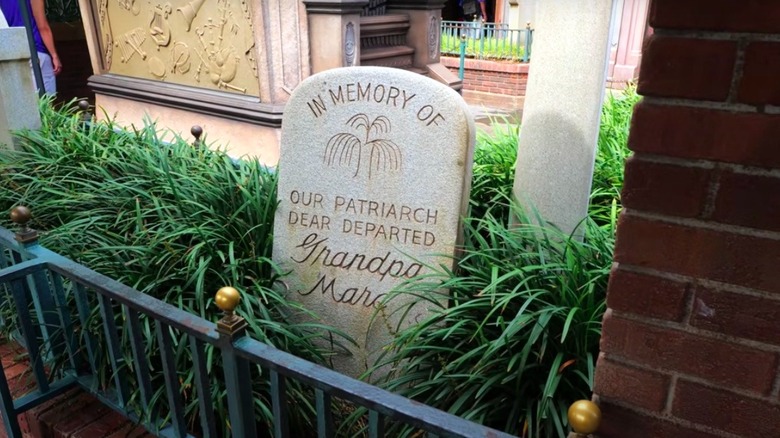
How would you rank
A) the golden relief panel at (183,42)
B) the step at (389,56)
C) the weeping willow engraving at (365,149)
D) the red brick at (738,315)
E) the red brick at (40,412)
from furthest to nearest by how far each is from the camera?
the step at (389,56)
the golden relief panel at (183,42)
the weeping willow engraving at (365,149)
the red brick at (40,412)
the red brick at (738,315)

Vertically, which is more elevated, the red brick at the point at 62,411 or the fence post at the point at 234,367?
the fence post at the point at 234,367

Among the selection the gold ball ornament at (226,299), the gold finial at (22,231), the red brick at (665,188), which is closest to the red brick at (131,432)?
the gold finial at (22,231)

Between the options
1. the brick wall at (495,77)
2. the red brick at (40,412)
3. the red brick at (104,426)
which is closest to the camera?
the red brick at (104,426)

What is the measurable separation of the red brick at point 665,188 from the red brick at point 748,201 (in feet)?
0.10

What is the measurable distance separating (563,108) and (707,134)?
181 cm

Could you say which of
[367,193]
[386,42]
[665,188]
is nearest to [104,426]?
[367,193]

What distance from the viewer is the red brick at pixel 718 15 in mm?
939

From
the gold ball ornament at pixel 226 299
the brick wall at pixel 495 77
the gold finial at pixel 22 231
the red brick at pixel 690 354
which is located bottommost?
the brick wall at pixel 495 77

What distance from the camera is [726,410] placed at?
1.15 m

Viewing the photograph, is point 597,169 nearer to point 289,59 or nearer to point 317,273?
point 317,273

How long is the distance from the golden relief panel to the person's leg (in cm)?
62

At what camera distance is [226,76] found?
5715 mm

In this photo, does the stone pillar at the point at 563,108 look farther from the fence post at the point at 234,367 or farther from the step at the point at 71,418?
the step at the point at 71,418

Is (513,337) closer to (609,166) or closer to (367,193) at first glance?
(367,193)
